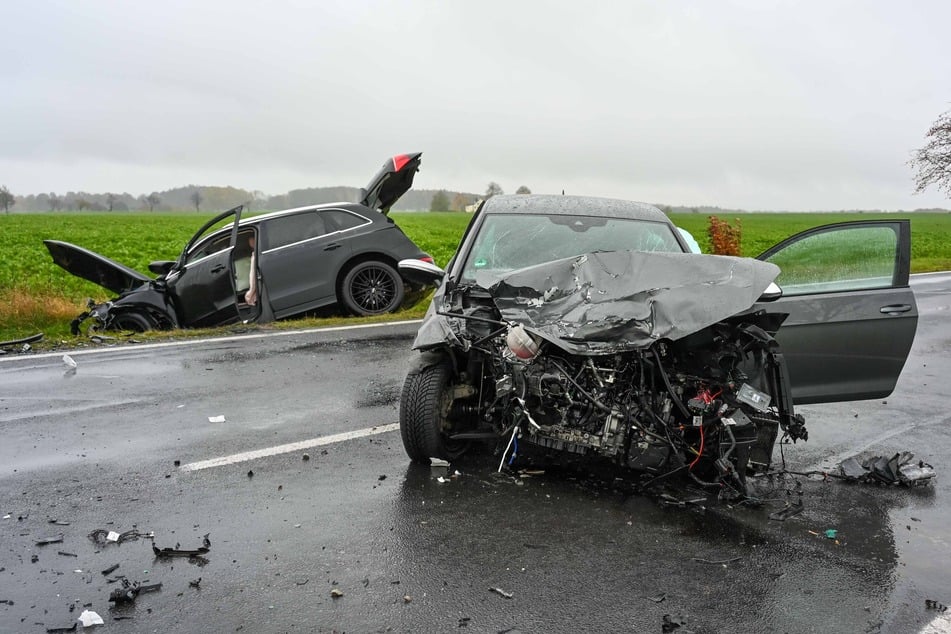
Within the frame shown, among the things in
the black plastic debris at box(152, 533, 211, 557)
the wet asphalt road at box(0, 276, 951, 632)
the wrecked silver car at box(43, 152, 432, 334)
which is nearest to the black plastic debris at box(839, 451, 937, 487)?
the wet asphalt road at box(0, 276, 951, 632)

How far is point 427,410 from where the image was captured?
194 inches

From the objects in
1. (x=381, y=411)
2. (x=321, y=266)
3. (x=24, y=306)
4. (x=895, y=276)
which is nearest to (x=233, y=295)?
(x=321, y=266)

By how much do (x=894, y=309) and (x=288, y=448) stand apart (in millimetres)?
4510

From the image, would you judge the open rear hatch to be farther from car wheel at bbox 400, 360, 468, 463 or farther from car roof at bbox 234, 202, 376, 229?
car wheel at bbox 400, 360, 468, 463

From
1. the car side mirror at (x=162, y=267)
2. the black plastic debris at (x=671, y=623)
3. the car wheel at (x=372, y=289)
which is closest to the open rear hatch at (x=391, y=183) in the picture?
the car wheel at (x=372, y=289)

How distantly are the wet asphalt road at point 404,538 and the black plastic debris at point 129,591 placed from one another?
0.18 feet

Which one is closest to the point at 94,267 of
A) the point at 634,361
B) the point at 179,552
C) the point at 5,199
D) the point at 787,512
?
the point at 179,552

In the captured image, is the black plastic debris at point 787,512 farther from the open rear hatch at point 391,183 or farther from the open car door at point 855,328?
the open rear hatch at point 391,183

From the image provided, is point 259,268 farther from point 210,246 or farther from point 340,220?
point 340,220

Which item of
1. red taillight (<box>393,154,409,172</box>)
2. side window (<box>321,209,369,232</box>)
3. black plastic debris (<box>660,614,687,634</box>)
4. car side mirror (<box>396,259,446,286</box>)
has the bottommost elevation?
black plastic debris (<box>660,614,687,634</box>)

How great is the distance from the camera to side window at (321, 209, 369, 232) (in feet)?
36.6

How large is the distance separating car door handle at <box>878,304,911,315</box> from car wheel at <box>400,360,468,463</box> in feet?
10.8

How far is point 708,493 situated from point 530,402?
1.26 metres

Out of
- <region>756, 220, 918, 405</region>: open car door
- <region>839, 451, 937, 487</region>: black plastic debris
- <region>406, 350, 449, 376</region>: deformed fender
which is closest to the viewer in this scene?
<region>406, 350, 449, 376</region>: deformed fender
